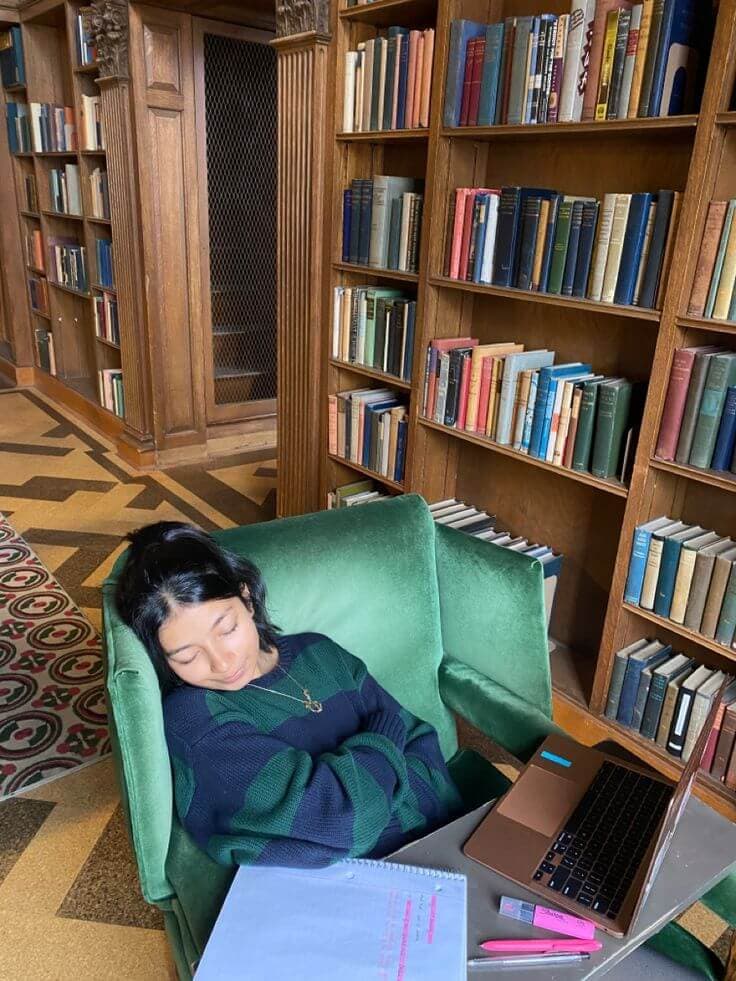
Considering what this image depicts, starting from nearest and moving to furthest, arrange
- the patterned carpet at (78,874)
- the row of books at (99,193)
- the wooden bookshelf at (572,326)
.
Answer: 1. the patterned carpet at (78,874)
2. the wooden bookshelf at (572,326)
3. the row of books at (99,193)

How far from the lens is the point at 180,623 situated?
1108mm

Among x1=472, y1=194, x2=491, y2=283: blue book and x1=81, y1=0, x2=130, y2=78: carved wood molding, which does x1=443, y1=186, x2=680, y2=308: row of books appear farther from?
x1=81, y1=0, x2=130, y2=78: carved wood molding

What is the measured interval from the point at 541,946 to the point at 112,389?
425 centimetres

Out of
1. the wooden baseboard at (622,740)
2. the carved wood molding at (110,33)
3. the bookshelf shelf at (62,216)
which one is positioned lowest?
the wooden baseboard at (622,740)

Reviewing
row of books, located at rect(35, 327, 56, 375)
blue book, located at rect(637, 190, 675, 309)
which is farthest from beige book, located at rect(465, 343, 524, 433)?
row of books, located at rect(35, 327, 56, 375)

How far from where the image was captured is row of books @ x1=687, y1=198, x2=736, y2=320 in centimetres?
167

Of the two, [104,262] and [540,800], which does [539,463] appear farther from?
[104,262]

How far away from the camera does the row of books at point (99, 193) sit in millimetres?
4238

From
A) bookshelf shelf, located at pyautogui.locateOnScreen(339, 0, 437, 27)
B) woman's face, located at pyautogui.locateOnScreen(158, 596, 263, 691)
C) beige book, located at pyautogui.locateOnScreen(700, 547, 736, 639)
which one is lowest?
beige book, located at pyautogui.locateOnScreen(700, 547, 736, 639)

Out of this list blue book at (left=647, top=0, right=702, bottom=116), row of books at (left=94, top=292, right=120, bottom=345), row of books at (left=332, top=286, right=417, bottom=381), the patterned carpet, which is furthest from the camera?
row of books at (left=94, top=292, right=120, bottom=345)

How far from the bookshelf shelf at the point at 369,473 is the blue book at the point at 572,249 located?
969 millimetres

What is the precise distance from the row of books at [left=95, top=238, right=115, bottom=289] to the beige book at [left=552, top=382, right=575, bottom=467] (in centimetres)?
316

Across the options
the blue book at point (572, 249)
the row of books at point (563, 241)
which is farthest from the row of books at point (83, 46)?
the blue book at point (572, 249)

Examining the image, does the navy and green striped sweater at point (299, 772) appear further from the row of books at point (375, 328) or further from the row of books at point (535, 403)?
the row of books at point (375, 328)
